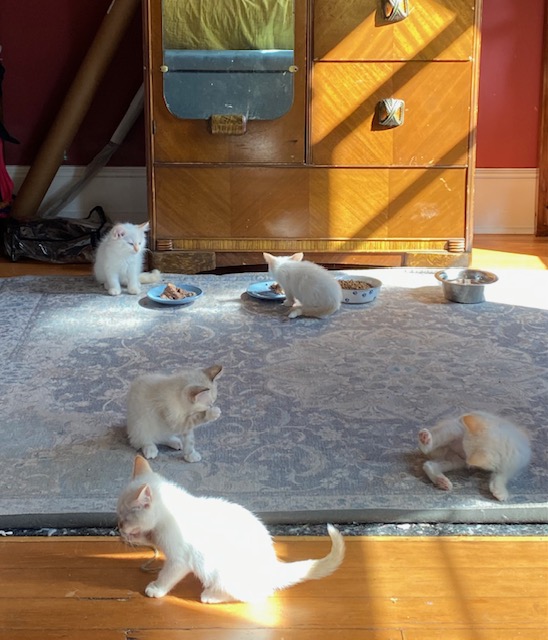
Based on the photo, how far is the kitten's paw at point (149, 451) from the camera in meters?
2.30

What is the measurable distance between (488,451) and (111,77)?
3.50m

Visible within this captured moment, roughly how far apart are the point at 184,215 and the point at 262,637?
280 centimetres

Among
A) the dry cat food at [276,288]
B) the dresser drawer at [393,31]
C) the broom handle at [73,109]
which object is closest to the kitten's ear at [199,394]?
the dry cat food at [276,288]

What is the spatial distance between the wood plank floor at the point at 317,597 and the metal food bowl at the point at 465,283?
6.05ft

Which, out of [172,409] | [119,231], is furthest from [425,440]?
[119,231]

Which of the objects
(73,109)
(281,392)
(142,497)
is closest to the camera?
(142,497)

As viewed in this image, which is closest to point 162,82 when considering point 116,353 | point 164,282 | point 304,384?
point 164,282

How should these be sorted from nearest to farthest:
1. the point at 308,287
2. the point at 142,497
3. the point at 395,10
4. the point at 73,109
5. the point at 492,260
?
1. the point at 142,497
2. the point at 308,287
3. the point at 395,10
4. the point at 492,260
5. the point at 73,109

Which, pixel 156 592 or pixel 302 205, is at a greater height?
pixel 302 205

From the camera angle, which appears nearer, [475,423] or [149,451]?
[475,423]

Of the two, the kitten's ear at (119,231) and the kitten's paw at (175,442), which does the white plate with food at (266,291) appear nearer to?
the kitten's ear at (119,231)

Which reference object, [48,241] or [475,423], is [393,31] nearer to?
[48,241]

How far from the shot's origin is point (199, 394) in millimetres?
2158

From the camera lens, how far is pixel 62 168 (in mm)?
4984
